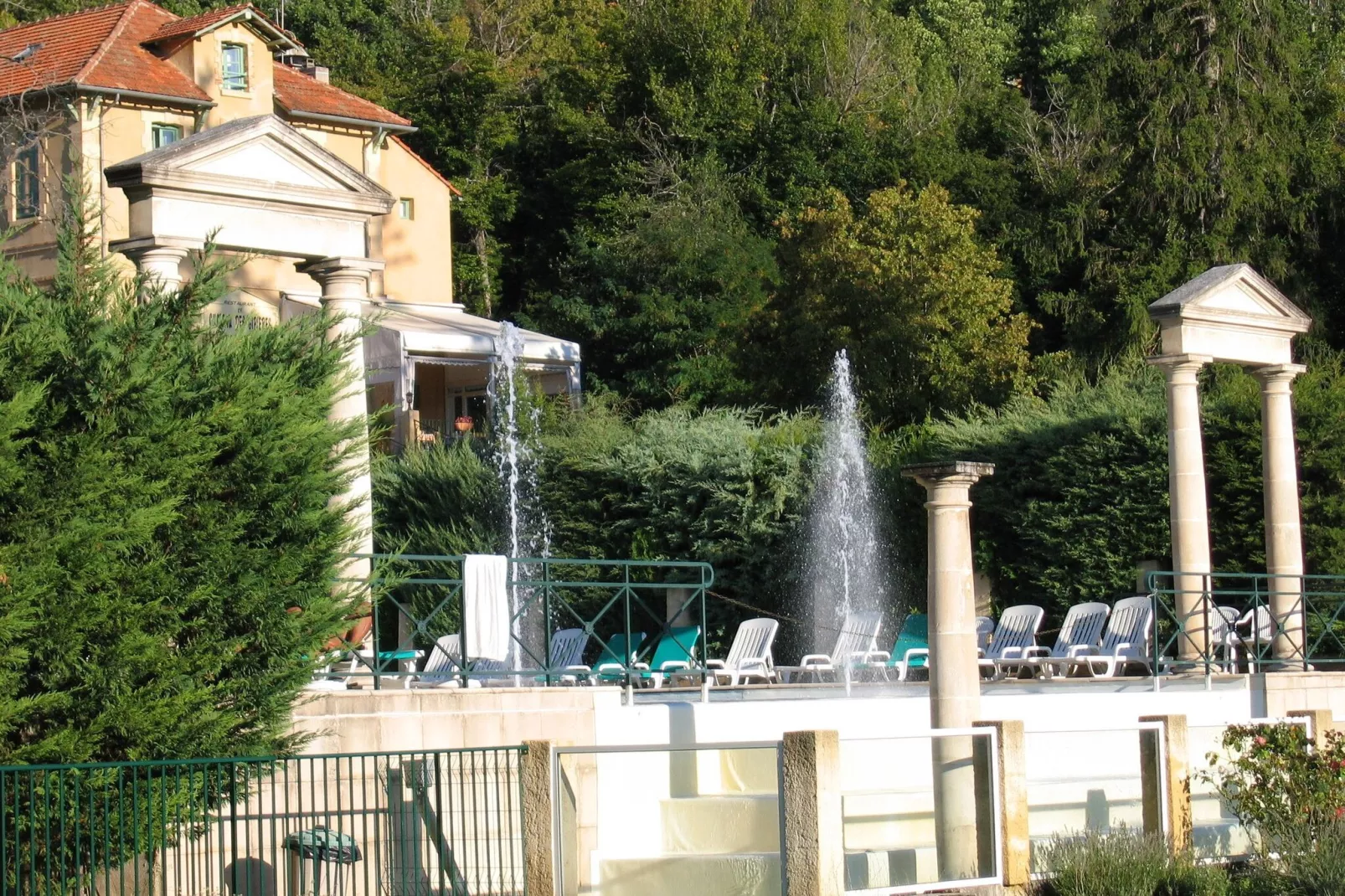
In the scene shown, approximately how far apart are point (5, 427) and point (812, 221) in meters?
24.3

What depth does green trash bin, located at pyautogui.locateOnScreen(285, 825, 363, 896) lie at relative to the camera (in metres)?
10.9

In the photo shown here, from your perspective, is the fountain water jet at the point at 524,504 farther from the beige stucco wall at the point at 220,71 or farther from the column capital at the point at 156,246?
the beige stucco wall at the point at 220,71

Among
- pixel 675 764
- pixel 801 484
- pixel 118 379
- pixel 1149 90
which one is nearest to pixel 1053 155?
pixel 1149 90

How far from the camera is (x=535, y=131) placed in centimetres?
5016

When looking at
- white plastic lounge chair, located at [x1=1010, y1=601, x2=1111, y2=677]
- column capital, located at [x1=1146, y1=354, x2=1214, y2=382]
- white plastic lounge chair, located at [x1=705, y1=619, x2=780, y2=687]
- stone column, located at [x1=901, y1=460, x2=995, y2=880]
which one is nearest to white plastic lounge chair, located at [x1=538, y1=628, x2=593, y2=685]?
white plastic lounge chair, located at [x1=705, y1=619, x2=780, y2=687]

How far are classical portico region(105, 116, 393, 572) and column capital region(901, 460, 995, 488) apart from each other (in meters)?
4.11

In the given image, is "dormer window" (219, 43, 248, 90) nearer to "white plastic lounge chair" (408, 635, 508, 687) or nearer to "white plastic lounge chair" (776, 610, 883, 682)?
"white plastic lounge chair" (408, 635, 508, 687)

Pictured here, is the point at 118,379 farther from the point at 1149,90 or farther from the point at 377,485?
the point at 1149,90

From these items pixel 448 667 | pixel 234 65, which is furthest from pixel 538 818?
pixel 234 65

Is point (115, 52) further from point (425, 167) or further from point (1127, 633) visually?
point (1127, 633)

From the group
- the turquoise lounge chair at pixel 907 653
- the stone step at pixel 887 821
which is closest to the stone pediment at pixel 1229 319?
the turquoise lounge chair at pixel 907 653

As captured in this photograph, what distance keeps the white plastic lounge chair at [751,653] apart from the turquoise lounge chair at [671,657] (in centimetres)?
41

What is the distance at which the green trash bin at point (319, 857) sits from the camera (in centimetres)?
1091

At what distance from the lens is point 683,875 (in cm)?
1210
